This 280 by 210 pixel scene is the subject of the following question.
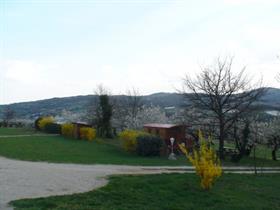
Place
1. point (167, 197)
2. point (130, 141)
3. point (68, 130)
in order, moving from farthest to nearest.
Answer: point (68, 130) → point (130, 141) → point (167, 197)

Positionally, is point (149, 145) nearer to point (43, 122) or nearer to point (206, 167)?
point (206, 167)

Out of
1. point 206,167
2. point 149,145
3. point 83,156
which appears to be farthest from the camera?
point 149,145

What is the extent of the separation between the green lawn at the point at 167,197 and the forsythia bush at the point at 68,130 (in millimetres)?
34544

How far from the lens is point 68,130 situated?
51.5m

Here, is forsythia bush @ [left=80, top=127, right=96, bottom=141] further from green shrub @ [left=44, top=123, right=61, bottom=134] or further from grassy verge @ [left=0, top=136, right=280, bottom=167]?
grassy verge @ [left=0, top=136, right=280, bottom=167]

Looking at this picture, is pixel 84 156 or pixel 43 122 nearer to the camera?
pixel 84 156

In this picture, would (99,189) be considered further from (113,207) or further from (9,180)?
(9,180)

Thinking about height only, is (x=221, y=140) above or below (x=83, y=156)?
above

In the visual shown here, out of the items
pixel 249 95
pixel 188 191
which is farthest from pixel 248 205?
pixel 249 95

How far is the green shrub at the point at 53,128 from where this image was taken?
5749 centimetres

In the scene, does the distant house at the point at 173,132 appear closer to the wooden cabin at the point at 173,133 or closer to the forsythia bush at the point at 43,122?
the wooden cabin at the point at 173,133

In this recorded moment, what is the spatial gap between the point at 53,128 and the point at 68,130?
7768mm

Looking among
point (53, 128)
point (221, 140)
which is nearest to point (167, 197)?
point (221, 140)

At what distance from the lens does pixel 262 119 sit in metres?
40.3
